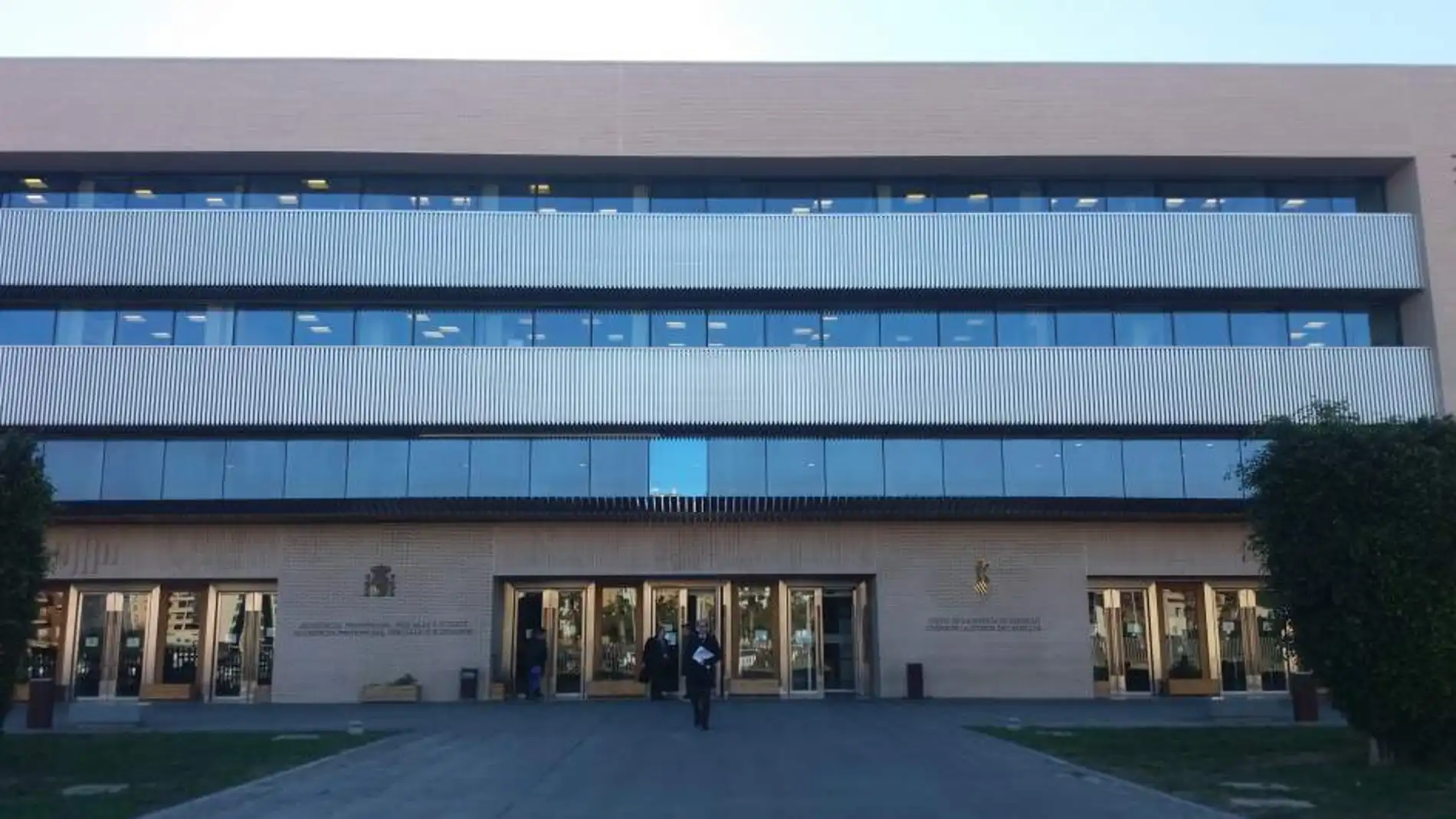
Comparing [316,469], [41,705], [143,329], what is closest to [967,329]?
[316,469]

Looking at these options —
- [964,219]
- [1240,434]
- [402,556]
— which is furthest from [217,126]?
[1240,434]

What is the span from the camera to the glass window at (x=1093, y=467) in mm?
30422

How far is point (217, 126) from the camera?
30.5m

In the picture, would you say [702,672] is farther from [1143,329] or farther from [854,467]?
[1143,329]

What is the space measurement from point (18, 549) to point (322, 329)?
15.8m

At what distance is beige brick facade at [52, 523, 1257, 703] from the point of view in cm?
3027

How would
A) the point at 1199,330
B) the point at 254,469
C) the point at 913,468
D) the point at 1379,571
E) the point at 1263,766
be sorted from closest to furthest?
the point at 1379,571, the point at 1263,766, the point at 254,469, the point at 913,468, the point at 1199,330

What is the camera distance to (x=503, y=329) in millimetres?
30969

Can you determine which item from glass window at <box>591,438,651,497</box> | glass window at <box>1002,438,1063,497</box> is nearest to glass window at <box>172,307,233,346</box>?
glass window at <box>591,438,651,497</box>

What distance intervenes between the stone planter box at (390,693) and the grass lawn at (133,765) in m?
8.36

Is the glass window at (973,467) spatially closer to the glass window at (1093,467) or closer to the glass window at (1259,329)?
the glass window at (1093,467)

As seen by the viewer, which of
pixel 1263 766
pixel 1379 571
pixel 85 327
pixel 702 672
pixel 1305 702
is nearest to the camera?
pixel 1379 571

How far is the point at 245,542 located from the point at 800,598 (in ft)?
43.2

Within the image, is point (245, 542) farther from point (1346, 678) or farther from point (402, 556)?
point (1346, 678)
